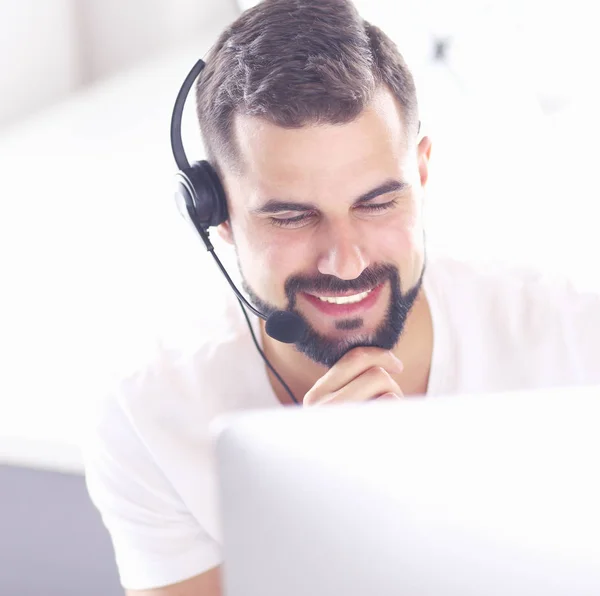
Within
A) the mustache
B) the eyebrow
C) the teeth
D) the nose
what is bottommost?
the teeth

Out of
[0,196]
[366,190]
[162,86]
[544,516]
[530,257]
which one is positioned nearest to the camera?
[544,516]

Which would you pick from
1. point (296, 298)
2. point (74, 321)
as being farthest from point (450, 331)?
point (74, 321)

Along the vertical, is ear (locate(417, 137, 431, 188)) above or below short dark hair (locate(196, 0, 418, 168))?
below

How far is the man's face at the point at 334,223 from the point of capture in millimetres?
970

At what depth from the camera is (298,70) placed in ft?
3.28

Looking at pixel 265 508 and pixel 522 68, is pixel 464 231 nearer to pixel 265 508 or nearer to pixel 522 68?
pixel 522 68

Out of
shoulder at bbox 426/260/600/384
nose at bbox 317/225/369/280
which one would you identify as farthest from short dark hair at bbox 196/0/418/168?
shoulder at bbox 426/260/600/384

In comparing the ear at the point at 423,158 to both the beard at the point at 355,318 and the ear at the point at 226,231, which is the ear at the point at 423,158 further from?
the ear at the point at 226,231

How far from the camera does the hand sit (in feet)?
3.09

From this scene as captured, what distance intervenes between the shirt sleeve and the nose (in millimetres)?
328

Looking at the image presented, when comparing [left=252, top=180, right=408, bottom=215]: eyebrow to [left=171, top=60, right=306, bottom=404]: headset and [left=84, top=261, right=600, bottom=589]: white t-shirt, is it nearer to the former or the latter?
[left=171, top=60, right=306, bottom=404]: headset

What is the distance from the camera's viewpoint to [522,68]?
1.73 metres

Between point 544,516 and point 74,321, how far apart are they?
124 centimetres

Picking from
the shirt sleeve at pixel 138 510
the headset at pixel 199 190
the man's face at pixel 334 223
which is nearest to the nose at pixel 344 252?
the man's face at pixel 334 223
